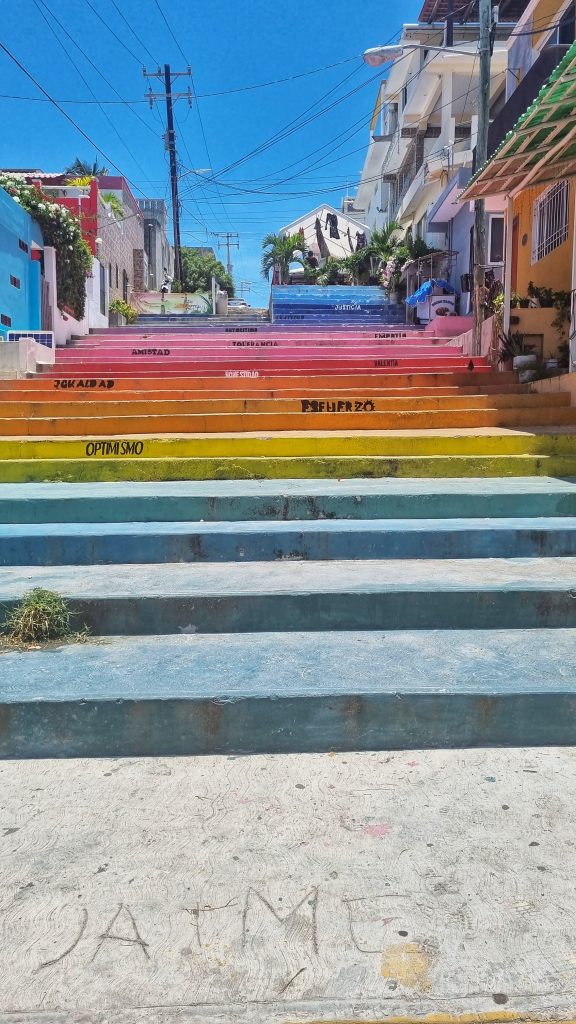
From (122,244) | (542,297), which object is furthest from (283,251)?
(542,297)

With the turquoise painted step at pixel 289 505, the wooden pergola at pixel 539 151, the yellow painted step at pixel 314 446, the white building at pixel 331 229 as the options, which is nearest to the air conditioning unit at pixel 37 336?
the yellow painted step at pixel 314 446

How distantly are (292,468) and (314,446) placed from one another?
438 mm

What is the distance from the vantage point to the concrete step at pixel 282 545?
14.1 ft

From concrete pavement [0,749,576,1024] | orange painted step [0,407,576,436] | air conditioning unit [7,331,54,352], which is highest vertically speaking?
air conditioning unit [7,331,54,352]

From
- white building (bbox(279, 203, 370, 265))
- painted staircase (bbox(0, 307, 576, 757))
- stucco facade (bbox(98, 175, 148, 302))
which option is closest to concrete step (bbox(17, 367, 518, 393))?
painted staircase (bbox(0, 307, 576, 757))

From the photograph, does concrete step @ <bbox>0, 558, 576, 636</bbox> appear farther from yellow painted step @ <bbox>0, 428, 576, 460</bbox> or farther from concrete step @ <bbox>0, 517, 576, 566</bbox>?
yellow painted step @ <bbox>0, 428, 576, 460</bbox>

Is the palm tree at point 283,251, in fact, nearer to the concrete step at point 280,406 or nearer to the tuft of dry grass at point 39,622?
the concrete step at point 280,406

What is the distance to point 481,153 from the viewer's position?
11.0 meters

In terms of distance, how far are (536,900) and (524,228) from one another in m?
13.2

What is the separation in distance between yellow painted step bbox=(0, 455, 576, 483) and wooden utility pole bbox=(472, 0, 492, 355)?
6003mm

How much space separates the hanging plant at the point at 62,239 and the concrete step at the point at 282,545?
11.0m

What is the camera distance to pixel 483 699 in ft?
8.99

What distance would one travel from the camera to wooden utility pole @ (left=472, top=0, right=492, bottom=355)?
11.1 meters

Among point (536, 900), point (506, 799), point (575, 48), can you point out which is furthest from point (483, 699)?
point (575, 48)
